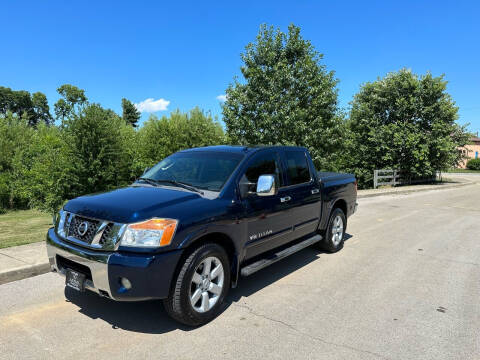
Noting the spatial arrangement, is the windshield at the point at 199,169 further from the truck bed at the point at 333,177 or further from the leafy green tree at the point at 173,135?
Answer: the leafy green tree at the point at 173,135

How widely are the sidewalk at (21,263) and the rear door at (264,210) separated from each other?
2.96 metres

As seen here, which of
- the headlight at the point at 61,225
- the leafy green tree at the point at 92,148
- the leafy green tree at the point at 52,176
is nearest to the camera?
the headlight at the point at 61,225

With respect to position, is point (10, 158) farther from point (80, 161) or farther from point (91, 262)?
point (91, 262)

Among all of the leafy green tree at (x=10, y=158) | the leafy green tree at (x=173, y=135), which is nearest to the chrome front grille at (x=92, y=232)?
the leafy green tree at (x=173, y=135)

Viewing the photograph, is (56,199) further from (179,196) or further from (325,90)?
(325,90)

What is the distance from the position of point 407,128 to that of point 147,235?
23.7 metres

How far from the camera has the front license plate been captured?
311 centimetres

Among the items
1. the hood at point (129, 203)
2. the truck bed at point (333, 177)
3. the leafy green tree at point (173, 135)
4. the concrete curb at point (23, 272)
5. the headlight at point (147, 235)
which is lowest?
the concrete curb at point (23, 272)

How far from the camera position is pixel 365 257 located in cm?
586

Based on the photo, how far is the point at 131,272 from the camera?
287 centimetres

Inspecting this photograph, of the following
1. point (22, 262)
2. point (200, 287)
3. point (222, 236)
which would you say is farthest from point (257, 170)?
point (22, 262)

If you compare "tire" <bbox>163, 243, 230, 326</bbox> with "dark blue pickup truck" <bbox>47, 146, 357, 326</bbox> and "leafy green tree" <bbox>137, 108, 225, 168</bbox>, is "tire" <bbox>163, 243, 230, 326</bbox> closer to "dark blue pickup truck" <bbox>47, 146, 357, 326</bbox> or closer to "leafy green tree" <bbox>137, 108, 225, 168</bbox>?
"dark blue pickup truck" <bbox>47, 146, 357, 326</bbox>

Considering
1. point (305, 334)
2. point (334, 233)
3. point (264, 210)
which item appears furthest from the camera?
point (334, 233)

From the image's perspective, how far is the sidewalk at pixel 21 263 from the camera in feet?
14.4
